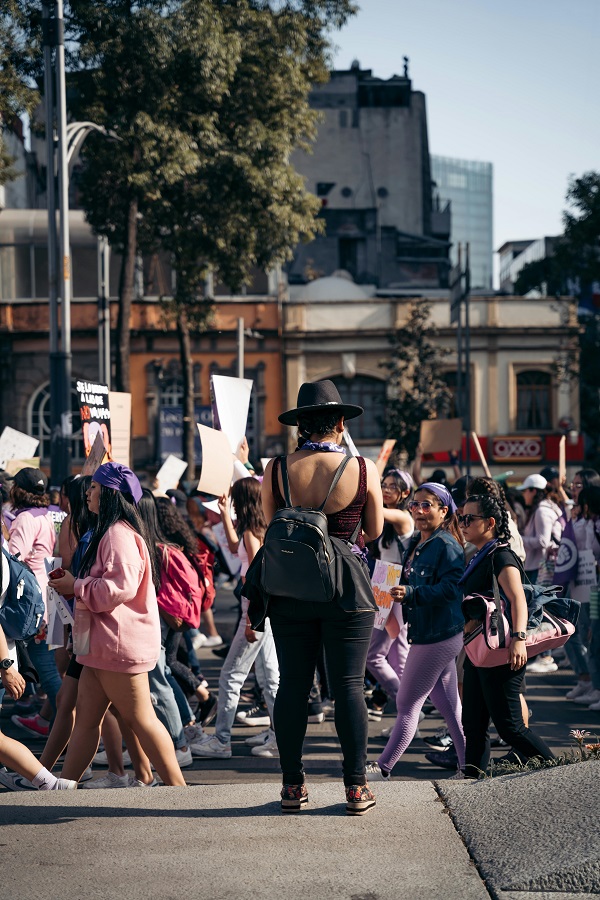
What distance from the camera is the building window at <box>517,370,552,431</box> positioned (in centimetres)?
4216

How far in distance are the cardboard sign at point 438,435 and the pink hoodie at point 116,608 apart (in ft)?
32.7

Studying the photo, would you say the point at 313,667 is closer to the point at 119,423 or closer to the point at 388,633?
the point at 388,633

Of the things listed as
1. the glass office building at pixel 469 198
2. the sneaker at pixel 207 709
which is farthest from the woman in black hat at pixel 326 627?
the glass office building at pixel 469 198

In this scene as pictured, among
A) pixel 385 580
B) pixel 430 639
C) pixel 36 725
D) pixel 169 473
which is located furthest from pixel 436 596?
pixel 169 473

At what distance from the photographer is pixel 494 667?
5.74 meters

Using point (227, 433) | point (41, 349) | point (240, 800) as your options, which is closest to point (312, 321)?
point (41, 349)

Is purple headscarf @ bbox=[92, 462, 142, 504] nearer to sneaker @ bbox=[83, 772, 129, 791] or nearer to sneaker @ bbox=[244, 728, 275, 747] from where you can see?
sneaker @ bbox=[83, 772, 129, 791]

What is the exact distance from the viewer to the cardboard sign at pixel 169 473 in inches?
465

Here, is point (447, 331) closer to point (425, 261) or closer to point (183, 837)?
point (425, 261)

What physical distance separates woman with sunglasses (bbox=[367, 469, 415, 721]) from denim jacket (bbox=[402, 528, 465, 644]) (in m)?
1.43

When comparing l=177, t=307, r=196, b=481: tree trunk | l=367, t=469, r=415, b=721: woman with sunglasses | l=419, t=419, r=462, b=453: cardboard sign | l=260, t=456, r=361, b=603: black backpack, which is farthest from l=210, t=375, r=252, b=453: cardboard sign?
l=177, t=307, r=196, b=481: tree trunk

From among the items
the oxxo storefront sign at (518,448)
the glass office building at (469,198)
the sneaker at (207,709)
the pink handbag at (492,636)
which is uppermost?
the glass office building at (469,198)

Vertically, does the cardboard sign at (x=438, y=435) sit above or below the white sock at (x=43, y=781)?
above

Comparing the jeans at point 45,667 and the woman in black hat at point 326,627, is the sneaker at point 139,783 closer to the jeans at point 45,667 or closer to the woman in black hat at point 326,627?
the woman in black hat at point 326,627
